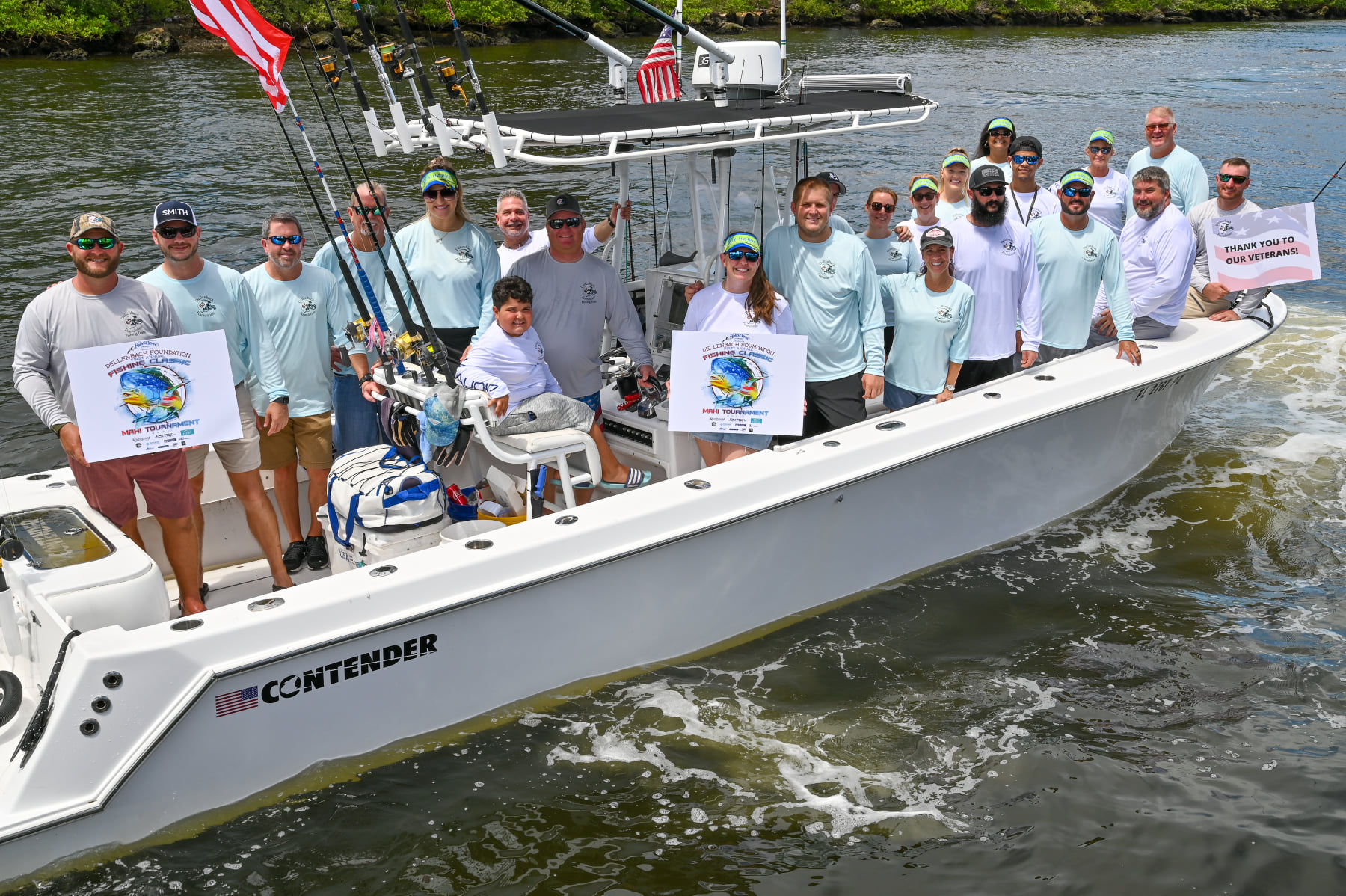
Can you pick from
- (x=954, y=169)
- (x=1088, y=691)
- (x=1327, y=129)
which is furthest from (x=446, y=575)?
(x=1327, y=129)

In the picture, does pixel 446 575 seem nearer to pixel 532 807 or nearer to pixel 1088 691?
pixel 532 807

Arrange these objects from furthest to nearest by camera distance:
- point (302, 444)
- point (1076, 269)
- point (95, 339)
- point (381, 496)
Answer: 1. point (1076, 269)
2. point (302, 444)
3. point (381, 496)
4. point (95, 339)

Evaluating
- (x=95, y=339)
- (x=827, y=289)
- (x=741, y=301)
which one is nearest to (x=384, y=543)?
(x=95, y=339)

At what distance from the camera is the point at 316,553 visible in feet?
17.1

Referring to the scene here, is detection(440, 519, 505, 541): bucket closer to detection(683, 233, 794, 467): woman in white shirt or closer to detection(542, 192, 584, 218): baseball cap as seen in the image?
detection(683, 233, 794, 467): woman in white shirt

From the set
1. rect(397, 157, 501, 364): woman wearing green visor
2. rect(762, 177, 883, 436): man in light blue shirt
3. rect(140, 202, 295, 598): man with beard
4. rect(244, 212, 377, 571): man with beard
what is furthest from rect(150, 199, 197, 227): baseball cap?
rect(762, 177, 883, 436): man in light blue shirt

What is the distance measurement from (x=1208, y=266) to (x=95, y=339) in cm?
607

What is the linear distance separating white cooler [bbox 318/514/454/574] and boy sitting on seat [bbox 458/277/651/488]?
488 mm

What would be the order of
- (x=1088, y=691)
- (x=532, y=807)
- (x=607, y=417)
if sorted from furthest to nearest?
(x=607, y=417)
(x=1088, y=691)
(x=532, y=807)

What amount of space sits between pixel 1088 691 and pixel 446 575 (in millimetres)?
2971

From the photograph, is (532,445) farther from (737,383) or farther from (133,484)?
(133,484)

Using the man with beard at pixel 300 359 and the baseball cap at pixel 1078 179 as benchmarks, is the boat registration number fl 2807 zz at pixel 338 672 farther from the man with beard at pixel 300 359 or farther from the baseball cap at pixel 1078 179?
the baseball cap at pixel 1078 179

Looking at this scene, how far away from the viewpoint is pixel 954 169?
21.6ft

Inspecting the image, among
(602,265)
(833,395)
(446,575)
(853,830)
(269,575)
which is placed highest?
(602,265)
